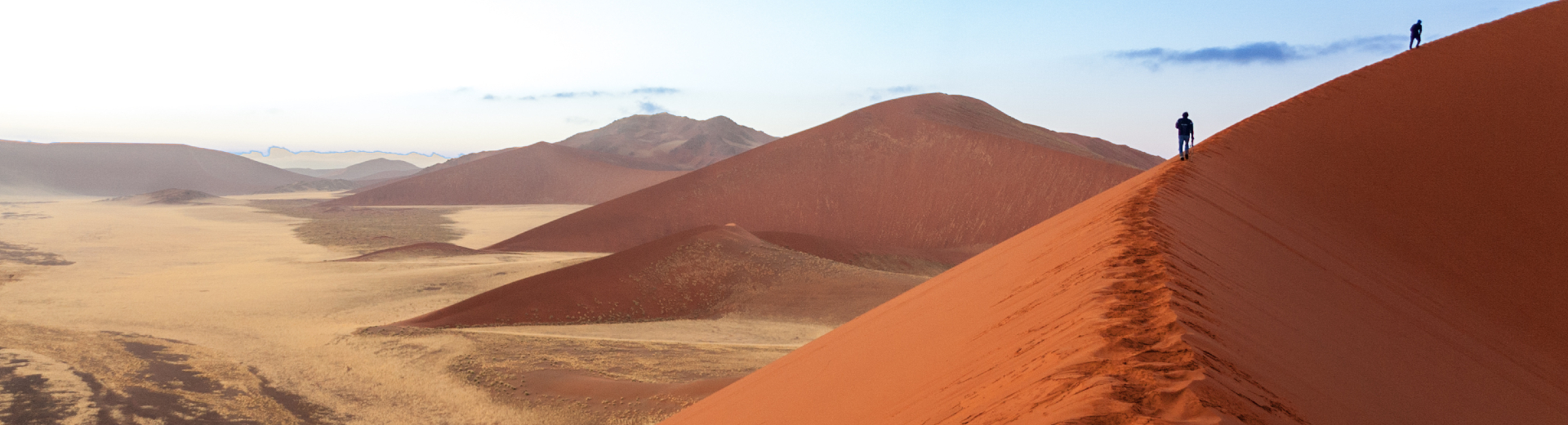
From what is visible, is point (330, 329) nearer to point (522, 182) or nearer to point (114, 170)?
point (522, 182)

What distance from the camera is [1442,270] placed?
1001cm

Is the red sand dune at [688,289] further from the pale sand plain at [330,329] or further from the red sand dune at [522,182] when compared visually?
the red sand dune at [522,182]

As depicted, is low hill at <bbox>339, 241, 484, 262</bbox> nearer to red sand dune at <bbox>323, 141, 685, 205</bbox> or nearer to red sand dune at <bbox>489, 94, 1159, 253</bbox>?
red sand dune at <bbox>489, 94, 1159, 253</bbox>

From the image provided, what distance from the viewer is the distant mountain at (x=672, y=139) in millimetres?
134500

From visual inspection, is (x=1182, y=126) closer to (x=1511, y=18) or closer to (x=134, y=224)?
(x=1511, y=18)

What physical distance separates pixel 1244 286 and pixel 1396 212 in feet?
25.2

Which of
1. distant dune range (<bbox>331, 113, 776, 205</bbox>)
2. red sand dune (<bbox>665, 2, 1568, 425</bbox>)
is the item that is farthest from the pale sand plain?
distant dune range (<bbox>331, 113, 776, 205</bbox>)

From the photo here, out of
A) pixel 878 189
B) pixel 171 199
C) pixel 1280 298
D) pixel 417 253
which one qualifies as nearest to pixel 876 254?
pixel 878 189

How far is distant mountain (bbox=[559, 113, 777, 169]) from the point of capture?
134m

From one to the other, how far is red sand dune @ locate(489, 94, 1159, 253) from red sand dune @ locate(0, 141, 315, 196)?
121 metres

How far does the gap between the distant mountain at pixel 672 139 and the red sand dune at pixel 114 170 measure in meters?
59.6

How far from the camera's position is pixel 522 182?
101m

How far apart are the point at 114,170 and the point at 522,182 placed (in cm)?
8699

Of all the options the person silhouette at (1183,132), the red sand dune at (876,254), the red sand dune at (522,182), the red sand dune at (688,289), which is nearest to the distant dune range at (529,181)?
the red sand dune at (522,182)
